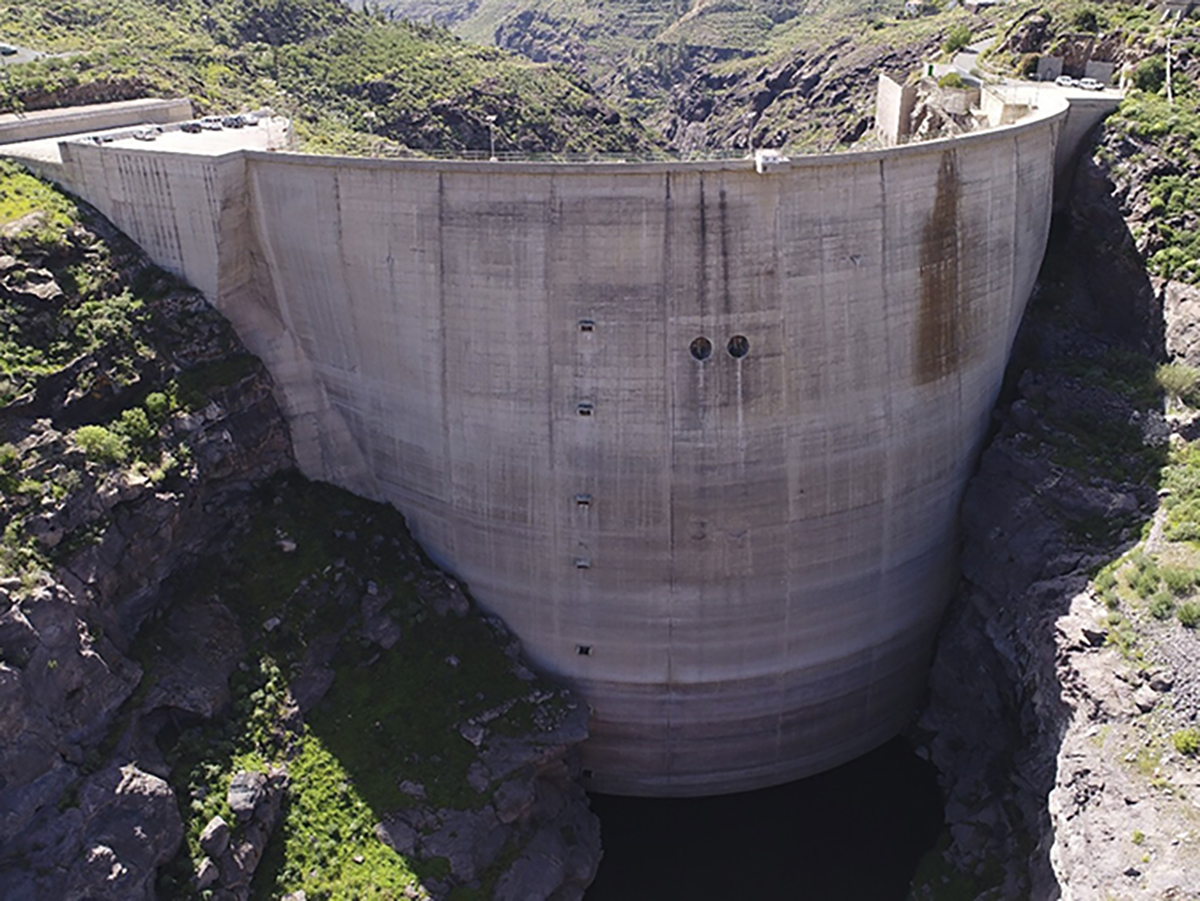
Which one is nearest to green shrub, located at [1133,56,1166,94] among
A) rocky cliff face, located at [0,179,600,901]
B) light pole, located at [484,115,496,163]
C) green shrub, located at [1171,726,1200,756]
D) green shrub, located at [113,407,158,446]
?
green shrub, located at [1171,726,1200,756]

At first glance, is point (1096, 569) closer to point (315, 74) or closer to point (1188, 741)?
point (1188, 741)

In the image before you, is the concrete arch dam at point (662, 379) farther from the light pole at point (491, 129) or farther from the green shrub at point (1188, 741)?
the light pole at point (491, 129)

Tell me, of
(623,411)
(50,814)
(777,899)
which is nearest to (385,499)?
(623,411)

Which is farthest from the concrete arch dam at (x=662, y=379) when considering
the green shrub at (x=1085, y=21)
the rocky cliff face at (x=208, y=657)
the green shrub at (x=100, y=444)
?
the green shrub at (x=1085, y=21)

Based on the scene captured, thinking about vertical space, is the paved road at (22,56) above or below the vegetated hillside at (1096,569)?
above

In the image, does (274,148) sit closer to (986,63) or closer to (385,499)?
(385,499)

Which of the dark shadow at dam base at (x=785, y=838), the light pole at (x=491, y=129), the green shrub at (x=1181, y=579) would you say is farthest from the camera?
the light pole at (x=491, y=129)

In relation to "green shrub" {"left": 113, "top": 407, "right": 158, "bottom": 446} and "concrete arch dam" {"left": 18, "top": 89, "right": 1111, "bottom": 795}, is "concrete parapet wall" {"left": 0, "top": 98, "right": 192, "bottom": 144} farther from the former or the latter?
"green shrub" {"left": 113, "top": 407, "right": 158, "bottom": 446}
